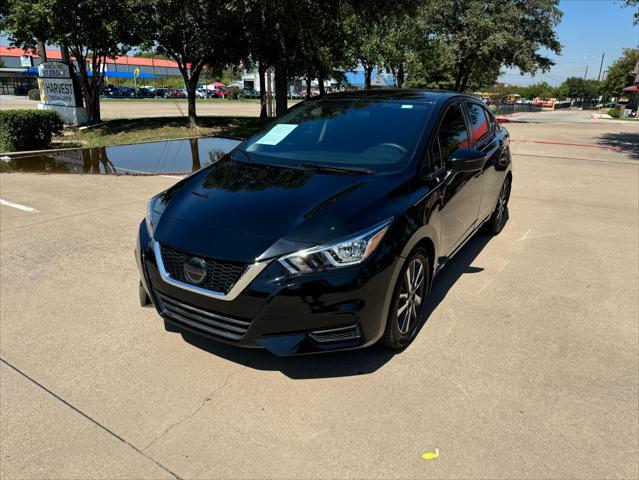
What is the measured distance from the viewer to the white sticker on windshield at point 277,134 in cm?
408

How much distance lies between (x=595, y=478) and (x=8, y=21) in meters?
19.3

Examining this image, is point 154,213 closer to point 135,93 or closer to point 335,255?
point 335,255

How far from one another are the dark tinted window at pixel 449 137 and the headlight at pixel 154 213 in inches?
77.5

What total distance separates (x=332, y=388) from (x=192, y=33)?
16539 mm

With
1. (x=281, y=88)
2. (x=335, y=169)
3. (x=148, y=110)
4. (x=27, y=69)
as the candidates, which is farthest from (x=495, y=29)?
(x=27, y=69)

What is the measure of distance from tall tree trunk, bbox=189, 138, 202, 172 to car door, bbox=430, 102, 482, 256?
6748 mm

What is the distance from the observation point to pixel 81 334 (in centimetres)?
350

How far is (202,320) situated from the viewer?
2.79 m

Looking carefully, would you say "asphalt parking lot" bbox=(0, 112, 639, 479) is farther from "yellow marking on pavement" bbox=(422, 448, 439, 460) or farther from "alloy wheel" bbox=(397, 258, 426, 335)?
"alloy wheel" bbox=(397, 258, 426, 335)

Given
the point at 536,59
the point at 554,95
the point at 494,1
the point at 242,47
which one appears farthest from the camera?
the point at 554,95

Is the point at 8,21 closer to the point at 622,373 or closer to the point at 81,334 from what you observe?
the point at 81,334

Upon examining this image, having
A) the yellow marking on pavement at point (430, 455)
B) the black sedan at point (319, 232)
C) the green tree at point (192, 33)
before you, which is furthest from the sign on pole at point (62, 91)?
the yellow marking on pavement at point (430, 455)

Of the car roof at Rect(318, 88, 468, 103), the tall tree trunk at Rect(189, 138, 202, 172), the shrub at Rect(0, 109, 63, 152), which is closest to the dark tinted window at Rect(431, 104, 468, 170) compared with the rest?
the car roof at Rect(318, 88, 468, 103)

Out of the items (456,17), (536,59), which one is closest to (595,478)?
(456,17)
